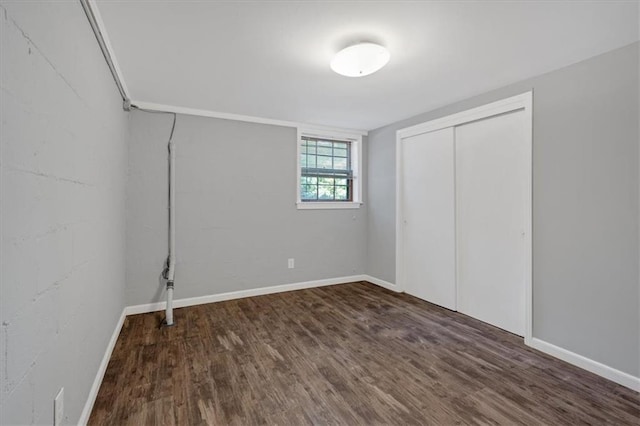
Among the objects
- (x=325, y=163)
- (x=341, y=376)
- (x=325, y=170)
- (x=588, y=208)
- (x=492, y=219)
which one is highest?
(x=325, y=163)

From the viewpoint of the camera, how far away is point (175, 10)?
1753 mm

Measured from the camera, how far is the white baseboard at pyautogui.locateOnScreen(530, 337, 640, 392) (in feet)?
6.70

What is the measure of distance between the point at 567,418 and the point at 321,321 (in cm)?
201

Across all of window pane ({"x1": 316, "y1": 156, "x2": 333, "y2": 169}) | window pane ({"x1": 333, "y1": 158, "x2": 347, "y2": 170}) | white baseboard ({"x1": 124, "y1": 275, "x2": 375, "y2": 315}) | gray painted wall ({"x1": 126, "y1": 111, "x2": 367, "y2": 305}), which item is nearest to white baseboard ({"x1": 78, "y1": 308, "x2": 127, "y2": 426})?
white baseboard ({"x1": 124, "y1": 275, "x2": 375, "y2": 315})

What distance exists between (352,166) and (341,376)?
10.8 ft

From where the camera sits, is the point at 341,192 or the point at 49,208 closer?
the point at 49,208

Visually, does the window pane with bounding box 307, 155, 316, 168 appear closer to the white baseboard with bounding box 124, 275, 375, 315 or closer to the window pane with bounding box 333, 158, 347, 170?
the window pane with bounding box 333, 158, 347, 170

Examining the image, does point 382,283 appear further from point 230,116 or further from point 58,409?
point 58,409

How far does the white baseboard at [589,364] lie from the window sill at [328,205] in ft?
9.10

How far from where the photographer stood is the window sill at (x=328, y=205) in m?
4.31

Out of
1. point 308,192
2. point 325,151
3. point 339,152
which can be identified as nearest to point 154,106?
point 308,192

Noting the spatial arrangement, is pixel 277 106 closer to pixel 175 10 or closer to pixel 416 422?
pixel 175 10

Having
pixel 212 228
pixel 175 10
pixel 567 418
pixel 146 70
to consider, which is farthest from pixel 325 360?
pixel 146 70

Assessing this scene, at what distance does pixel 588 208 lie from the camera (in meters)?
2.29
